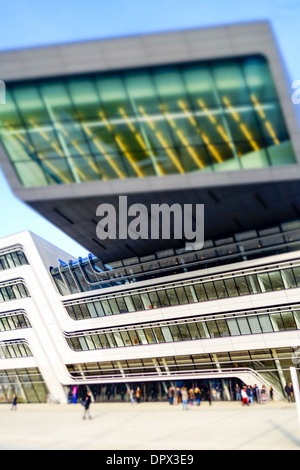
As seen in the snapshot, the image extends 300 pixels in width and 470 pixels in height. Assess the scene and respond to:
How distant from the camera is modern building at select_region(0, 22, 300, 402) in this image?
20.6 metres

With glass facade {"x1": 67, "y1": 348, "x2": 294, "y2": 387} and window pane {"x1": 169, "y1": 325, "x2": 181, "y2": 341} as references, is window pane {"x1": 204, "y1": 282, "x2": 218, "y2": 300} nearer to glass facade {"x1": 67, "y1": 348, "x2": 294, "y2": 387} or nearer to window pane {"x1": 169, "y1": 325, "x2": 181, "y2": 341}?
window pane {"x1": 169, "y1": 325, "x2": 181, "y2": 341}

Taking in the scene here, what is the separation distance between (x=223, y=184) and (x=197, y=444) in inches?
488

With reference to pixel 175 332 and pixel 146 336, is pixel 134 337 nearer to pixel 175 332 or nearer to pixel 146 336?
pixel 146 336

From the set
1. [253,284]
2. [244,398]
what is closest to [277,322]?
[253,284]

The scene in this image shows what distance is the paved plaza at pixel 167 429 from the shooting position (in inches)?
706

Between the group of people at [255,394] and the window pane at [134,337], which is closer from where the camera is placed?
the group of people at [255,394]

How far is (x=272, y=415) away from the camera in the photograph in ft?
79.8

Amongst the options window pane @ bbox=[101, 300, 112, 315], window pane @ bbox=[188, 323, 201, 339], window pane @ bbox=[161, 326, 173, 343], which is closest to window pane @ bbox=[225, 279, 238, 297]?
window pane @ bbox=[188, 323, 201, 339]

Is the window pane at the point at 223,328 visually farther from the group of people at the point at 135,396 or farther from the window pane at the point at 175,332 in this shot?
the group of people at the point at 135,396

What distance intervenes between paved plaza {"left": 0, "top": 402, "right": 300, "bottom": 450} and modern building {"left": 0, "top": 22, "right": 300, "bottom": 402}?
382 cm

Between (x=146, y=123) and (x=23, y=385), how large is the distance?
3611 centimetres

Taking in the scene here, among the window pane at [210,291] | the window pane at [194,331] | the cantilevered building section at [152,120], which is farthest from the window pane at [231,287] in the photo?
the cantilevered building section at [152,120]

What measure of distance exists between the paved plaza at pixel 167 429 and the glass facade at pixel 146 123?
13044 mm

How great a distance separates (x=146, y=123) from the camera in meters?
21.6
